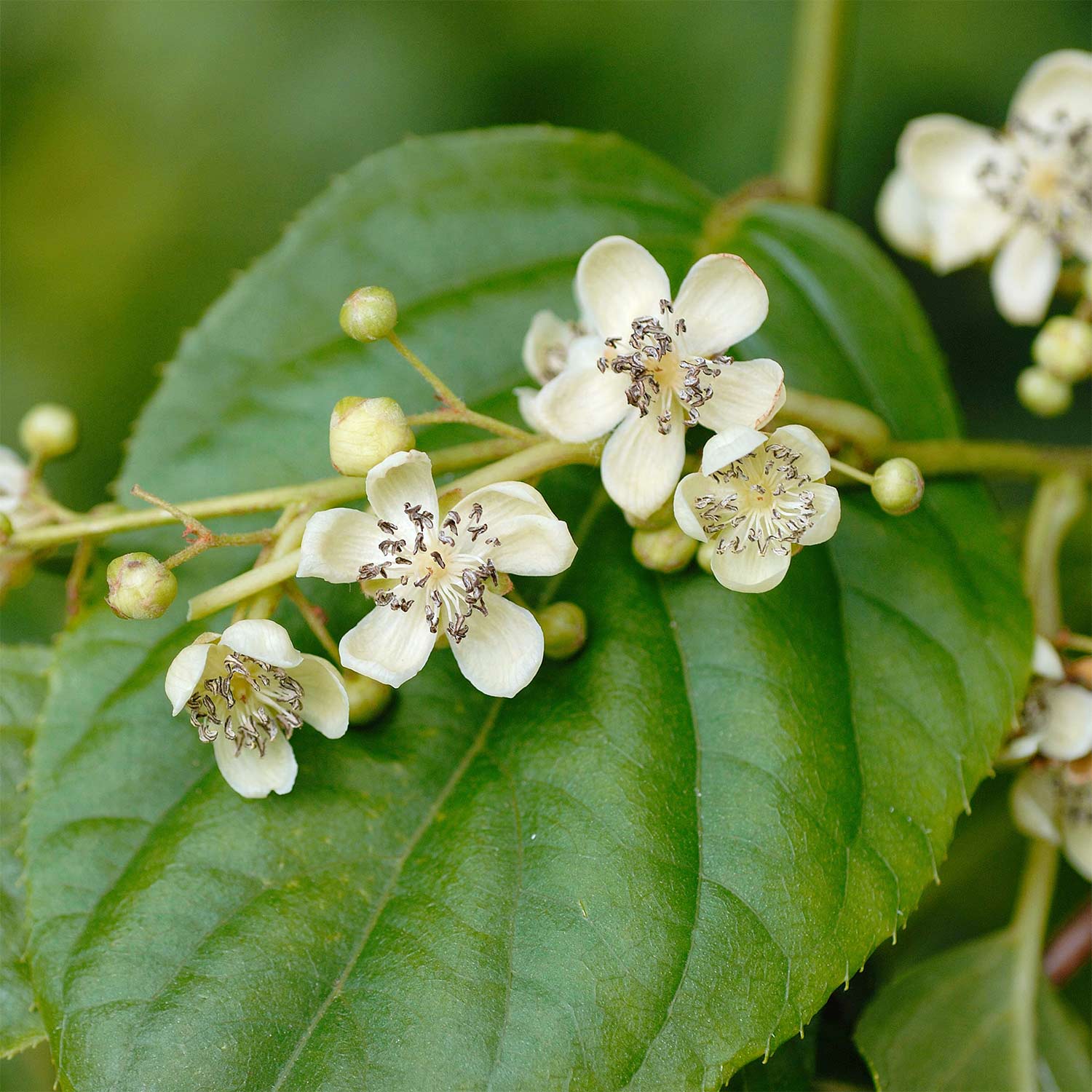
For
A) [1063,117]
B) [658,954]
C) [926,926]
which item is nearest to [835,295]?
[1063,117]

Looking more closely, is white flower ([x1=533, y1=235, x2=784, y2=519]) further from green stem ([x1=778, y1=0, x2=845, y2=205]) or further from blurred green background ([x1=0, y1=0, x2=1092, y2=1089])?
blurred green background ([x1=0, y1=0, x2=1092, y2=1089])

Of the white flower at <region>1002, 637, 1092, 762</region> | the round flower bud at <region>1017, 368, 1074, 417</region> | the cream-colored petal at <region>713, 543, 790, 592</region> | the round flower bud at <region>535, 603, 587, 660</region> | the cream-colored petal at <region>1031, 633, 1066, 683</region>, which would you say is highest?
the cream-colored petal at <region>713, 543, 790, 592</region>

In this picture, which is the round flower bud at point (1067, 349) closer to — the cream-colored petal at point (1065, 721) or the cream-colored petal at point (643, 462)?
the cream-colored petal at point (1065, 721)

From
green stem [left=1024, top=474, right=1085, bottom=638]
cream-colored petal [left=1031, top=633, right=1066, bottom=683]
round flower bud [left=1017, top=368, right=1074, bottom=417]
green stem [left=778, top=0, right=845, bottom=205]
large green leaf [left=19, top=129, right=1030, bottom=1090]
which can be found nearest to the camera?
large green leaf [left=19, top=129, right=1030, bottom=1090]

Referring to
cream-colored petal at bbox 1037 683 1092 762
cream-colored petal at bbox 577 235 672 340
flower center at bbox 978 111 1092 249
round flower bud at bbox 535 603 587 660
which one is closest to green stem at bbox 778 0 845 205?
flower center at bbox 978 111 1092 249

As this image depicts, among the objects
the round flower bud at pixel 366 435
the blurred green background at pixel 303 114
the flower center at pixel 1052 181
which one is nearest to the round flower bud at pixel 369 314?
the round flower bud at pixel 366 435

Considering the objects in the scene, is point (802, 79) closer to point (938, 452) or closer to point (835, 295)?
point (835, 295)

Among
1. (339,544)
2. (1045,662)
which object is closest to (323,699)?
(339,544)

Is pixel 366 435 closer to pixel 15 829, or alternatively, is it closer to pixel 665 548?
pixel 665 548
